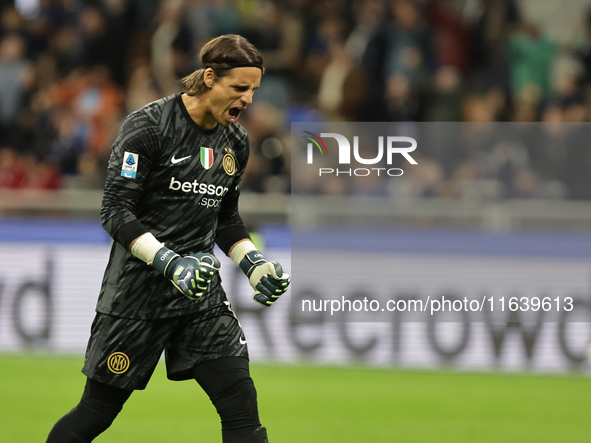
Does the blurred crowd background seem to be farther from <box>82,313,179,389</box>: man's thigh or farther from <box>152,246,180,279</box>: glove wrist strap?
<box>152,246,180,279</box>: glove wrist strap

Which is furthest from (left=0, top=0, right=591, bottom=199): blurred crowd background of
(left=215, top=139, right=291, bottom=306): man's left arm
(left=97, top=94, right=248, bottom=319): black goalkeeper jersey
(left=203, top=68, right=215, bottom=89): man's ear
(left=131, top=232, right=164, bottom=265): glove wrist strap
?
(left=131, top=232, right=164, bottom=265): glove wrist strap

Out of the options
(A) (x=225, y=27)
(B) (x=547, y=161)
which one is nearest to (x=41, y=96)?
(A) (x=225, y=27)

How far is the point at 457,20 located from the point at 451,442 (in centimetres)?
723

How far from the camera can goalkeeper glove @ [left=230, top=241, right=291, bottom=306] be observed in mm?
4082

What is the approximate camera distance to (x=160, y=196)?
3902 millimetres

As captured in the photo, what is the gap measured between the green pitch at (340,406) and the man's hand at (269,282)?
2019 millimetres

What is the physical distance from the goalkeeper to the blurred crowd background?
190 inches

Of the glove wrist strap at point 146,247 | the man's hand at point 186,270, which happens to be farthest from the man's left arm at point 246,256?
the glove wrist strap at point 146,247

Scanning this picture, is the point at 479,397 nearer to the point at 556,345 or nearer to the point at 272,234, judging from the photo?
the point at 556,345

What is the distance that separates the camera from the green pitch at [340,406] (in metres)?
6.00

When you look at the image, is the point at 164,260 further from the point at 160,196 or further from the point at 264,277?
the point at 264,277

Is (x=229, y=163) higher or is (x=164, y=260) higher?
(x=229, y=163)

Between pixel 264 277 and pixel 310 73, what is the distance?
7.74 m

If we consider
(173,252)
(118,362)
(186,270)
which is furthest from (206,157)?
(118,362)
